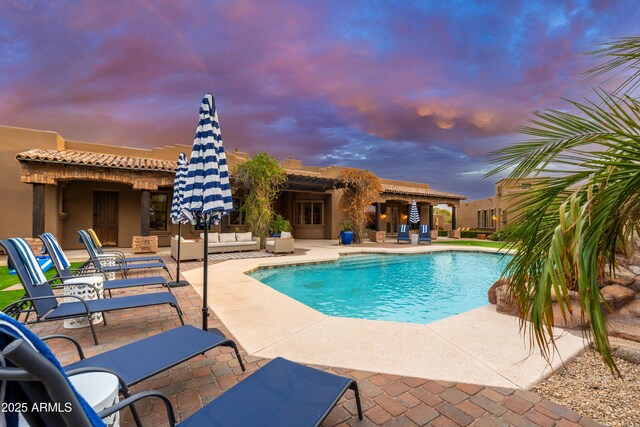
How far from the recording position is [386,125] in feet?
55.9

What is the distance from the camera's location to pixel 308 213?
1955 centimetres

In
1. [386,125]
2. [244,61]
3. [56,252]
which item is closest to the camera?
[56,252]

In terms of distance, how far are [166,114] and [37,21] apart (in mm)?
5983

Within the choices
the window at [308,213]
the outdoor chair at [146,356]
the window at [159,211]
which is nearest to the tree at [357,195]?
the window at [308,213]

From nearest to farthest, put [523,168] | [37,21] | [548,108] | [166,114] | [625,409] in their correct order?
[548,108]
[523,168]
[625,409]
[37,21]
[166,114]

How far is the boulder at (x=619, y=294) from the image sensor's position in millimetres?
4266

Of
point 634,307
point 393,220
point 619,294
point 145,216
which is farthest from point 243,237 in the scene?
point 393,220

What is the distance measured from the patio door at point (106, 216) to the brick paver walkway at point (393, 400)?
41.2 ft

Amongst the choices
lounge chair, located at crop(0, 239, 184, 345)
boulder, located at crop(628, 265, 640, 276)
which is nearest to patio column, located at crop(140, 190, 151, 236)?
lounge chair, located at crop(0, 239, 184, 345)

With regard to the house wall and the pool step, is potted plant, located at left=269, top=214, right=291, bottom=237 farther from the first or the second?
the house wall

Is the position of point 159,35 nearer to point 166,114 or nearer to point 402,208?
point 166,114

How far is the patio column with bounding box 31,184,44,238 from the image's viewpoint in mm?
9914

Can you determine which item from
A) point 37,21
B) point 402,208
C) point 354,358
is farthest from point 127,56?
point 402,208

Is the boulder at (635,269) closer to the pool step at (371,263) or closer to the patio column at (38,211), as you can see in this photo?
the pool step at (371,263)
